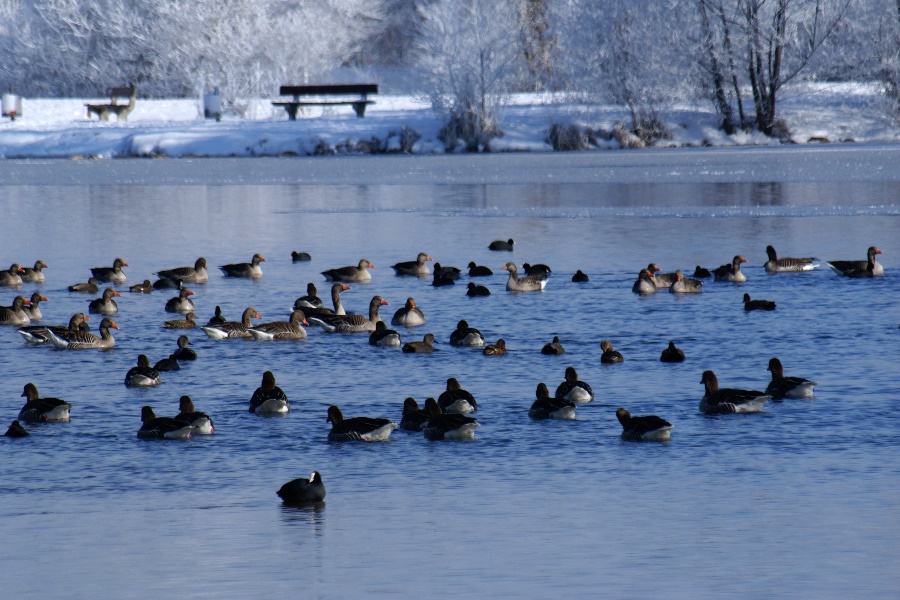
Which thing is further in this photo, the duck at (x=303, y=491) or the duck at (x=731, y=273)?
the duck at (x=731, y=273)

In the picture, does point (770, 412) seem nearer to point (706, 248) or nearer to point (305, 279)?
point (305, 279)

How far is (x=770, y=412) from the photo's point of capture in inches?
522

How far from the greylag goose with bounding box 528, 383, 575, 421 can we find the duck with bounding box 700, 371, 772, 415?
1.29m

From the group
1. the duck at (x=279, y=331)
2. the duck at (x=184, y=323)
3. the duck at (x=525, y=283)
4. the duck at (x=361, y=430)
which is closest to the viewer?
the duck at (x=361, y=430)

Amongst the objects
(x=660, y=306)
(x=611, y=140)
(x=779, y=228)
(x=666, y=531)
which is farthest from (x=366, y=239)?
(x=611, y=140)

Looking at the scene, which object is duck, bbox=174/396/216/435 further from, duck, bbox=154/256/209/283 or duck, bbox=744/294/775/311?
duck, bbox=154/256/209/283

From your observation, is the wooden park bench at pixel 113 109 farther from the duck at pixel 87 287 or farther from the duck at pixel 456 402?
the duck at pixel 456 402

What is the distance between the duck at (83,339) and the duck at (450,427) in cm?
663

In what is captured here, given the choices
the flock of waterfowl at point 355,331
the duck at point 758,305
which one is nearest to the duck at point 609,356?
the flock of waterfowl at point 355,331

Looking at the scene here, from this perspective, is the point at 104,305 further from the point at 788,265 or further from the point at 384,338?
the point at 788,265

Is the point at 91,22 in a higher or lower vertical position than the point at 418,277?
higher

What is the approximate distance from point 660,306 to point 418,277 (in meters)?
5.51

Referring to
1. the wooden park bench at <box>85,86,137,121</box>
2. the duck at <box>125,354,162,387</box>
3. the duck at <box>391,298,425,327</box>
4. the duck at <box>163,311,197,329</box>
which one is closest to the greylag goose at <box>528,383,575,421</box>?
the duck at <box>125,354,162,387</box>

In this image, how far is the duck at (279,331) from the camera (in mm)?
17828
